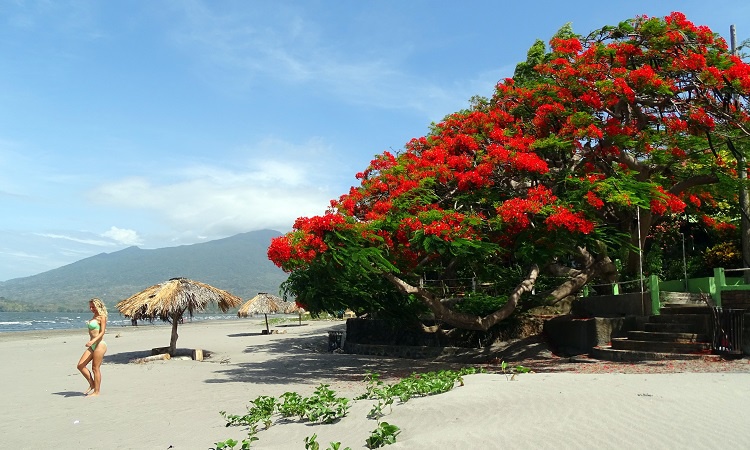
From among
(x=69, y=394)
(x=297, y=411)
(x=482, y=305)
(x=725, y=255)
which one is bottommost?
(x=69, y=394)

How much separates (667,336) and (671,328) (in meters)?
0.31

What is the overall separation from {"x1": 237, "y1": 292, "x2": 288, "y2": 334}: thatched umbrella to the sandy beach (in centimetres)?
1481

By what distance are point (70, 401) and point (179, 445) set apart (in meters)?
5.02

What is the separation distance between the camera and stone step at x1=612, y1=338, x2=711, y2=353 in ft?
36.1

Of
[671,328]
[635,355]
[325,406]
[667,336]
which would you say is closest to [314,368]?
[635,355]

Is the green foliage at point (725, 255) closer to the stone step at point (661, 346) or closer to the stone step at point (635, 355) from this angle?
the stone step at point (661, 346)

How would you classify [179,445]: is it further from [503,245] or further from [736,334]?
[736,334]

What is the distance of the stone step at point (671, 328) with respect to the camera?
11574 mm

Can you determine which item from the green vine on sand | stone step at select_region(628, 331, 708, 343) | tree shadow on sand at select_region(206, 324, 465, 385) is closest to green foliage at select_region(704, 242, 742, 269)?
stone step at select_region(628, 331, 708, 343)

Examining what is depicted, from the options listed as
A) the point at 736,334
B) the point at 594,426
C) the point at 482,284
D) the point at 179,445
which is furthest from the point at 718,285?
the point at 179,445

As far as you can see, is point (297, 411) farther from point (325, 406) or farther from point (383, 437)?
point (383, 437)

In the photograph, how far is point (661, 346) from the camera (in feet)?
37.8

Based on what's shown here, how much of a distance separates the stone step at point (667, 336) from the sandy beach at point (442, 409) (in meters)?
1.28

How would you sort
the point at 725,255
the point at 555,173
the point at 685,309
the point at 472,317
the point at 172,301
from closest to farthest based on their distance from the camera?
the point at 685,309 → the point at 472,317 → the point at 555,173 → the point at 725,255 → the point at 172,301
